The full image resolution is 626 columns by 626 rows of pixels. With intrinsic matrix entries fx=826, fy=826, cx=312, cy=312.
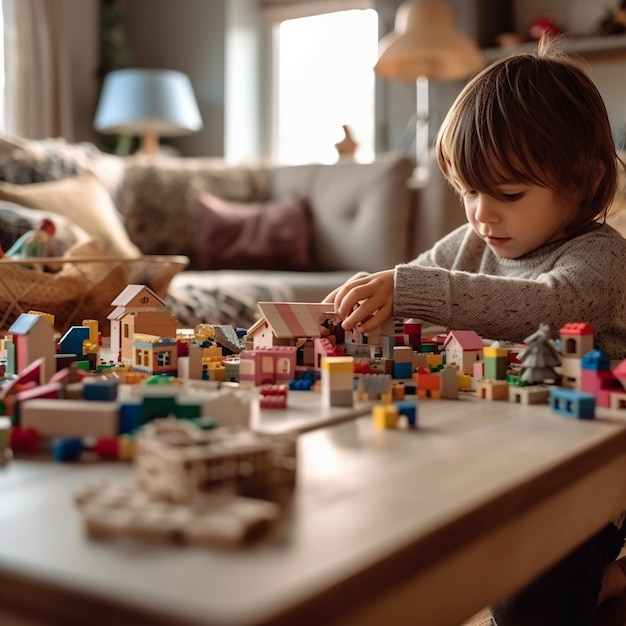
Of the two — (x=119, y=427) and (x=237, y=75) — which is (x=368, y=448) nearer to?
(x=119, y=427)

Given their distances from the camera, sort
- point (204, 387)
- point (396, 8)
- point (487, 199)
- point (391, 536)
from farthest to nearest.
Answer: point (396, 8) → point (487, 199) → point (204, 387) → point (391, 536)

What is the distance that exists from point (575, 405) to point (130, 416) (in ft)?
1.13

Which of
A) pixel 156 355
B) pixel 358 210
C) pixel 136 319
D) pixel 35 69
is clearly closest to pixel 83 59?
pixel 35 69

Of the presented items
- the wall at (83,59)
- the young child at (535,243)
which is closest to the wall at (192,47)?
the wall at (83,59)

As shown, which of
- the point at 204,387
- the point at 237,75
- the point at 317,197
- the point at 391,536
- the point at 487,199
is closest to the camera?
the point at 391,536

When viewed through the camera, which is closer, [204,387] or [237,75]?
[204,387]

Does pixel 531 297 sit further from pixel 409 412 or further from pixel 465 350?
pixel 409 412

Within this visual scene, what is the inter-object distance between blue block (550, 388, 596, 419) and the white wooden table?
0.05 feet

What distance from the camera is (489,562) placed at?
0.45 meters

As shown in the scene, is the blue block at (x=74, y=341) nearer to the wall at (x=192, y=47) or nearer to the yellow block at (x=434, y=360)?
the yellow block at (x=434, y=360)

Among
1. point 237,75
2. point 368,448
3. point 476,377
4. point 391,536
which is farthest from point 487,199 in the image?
point 237,75

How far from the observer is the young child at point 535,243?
0.96 meters

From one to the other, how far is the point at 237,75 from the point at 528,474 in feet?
15.5

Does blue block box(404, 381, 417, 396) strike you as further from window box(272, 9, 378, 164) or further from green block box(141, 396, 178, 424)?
window box(272, 9, 378, 164)
